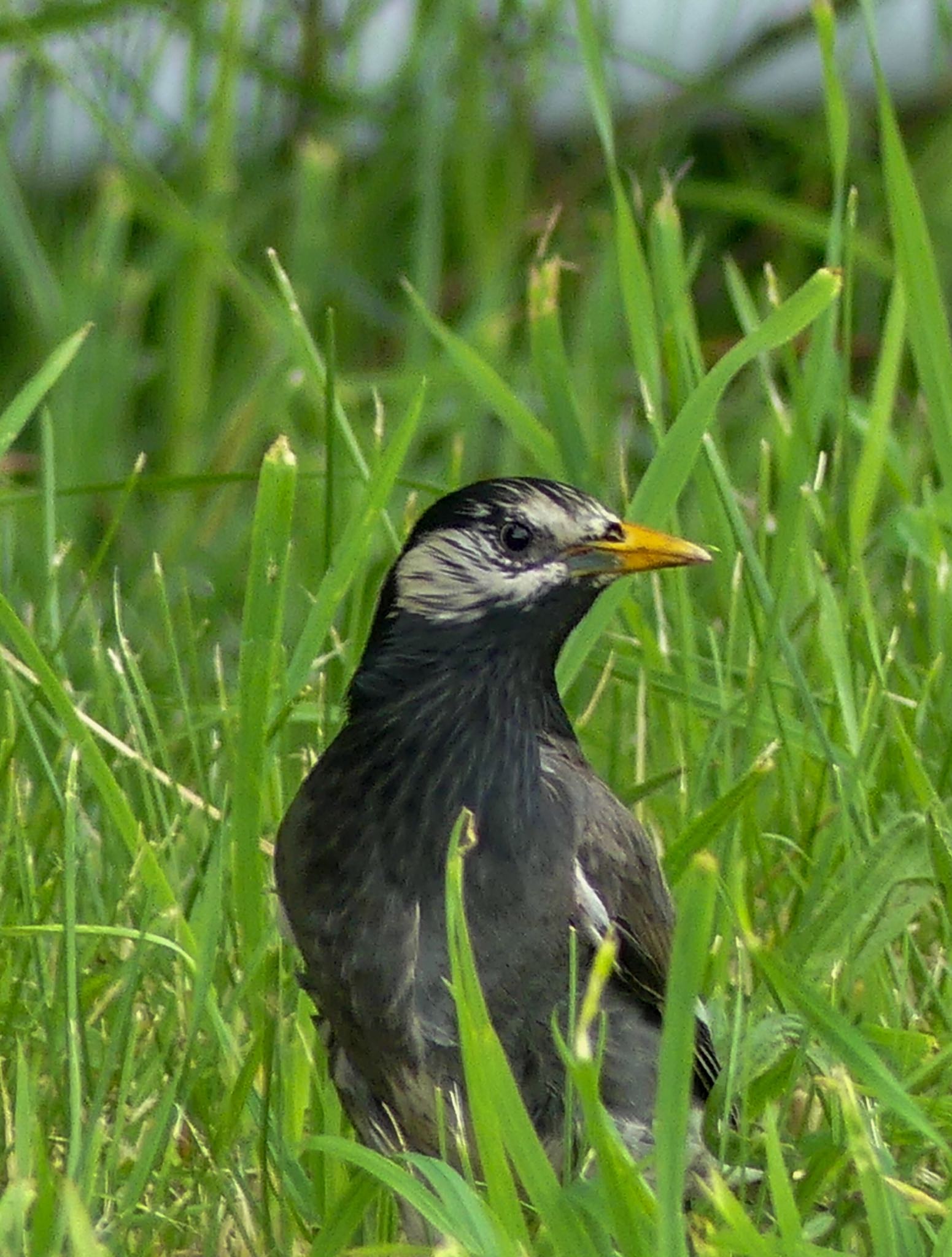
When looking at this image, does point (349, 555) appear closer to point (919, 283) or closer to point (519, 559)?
point (519, 559)

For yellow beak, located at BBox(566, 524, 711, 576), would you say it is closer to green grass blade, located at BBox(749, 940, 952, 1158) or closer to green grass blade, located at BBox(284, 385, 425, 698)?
green grass blade, located at BBox(284, 385, 425, 698)

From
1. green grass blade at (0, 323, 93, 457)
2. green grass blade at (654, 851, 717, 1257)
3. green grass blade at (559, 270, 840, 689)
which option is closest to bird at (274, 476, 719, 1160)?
green grass blade at (559, 270, 840, 689)

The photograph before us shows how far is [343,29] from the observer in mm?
5113

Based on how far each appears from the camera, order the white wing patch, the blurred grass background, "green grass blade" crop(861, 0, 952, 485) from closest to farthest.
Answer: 1. the blurred grass background
2. the white wing patch
3. "green grass blade" crop(861, 0, 952, 485)

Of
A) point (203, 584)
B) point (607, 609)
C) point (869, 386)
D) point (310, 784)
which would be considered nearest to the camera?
point (310, 784)

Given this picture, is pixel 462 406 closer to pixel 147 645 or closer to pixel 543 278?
pixel 147 645

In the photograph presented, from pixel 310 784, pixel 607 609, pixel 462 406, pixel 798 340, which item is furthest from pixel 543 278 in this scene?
pixel 798 340

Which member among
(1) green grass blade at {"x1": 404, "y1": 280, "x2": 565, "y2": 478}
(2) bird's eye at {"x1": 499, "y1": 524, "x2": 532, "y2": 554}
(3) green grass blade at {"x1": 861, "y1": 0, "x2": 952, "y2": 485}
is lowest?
(2) bird's eye at {"x1": 499, "y1": 524, "x2": 532, "y2": 554}

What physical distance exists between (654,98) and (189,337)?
3.87 ft

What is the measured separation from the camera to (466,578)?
2.34 m

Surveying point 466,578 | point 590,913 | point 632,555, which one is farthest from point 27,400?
point 590,913

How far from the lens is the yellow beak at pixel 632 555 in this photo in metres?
2.32

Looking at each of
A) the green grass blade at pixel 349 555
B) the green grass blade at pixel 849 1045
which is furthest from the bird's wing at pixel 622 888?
the green grass blade at pixel 849 1045

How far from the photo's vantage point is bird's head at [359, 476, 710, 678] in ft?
7.65
